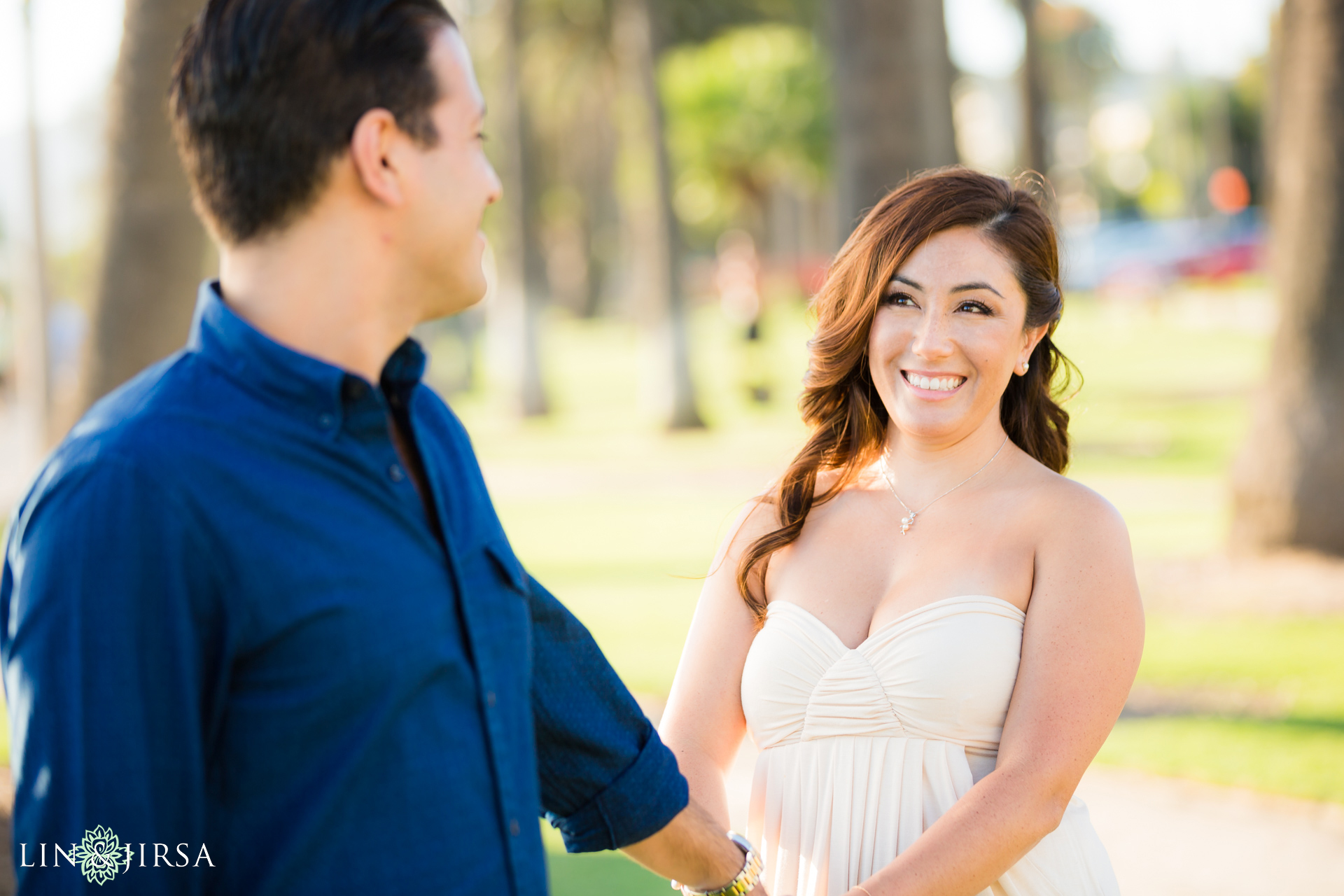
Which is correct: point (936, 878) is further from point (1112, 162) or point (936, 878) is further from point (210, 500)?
point (1112, 162)

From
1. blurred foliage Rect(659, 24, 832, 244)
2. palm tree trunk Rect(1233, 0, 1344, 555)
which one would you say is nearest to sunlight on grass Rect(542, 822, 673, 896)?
palm tree trunk Rect(1233, 0, 1344, 555)

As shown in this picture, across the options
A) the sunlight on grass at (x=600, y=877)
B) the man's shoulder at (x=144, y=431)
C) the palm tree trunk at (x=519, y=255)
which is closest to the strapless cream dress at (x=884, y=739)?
the man's shoulder at (x=144, y=431)

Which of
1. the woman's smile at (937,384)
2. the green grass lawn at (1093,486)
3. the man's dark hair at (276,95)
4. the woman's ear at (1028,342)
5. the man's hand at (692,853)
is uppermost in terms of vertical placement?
the man's dark hair at (276,95)

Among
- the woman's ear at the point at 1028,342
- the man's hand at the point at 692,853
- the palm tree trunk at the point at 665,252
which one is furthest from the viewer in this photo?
the palm tree trunk at the point at 665,252

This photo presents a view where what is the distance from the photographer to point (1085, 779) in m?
5.68

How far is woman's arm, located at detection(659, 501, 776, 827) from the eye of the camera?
264cm

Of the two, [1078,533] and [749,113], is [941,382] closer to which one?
[1078,533]

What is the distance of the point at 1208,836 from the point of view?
4977mm

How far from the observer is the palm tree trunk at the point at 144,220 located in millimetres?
5508

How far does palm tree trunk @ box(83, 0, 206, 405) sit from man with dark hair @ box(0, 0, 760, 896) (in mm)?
4251

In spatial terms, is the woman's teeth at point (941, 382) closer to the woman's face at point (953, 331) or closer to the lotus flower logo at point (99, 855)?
the woman's face at point (953, 331)

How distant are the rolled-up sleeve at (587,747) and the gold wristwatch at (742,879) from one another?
209mm

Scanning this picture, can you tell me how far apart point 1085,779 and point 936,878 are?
3.68 metres

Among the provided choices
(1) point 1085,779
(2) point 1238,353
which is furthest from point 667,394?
(1) point 1085,779
